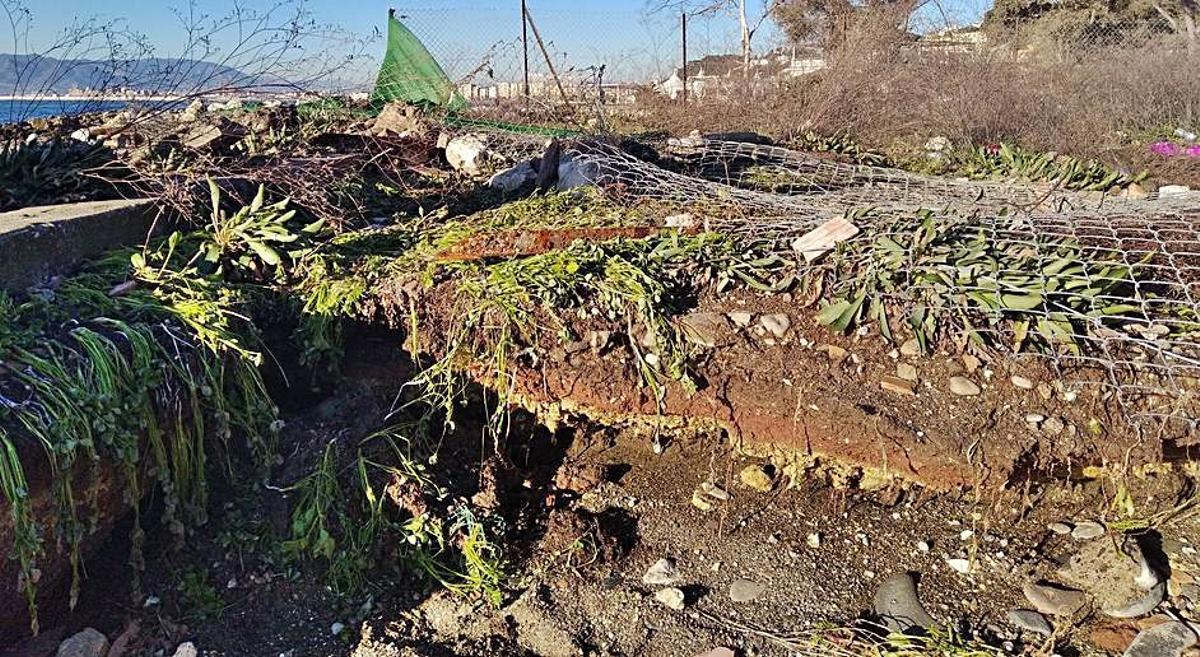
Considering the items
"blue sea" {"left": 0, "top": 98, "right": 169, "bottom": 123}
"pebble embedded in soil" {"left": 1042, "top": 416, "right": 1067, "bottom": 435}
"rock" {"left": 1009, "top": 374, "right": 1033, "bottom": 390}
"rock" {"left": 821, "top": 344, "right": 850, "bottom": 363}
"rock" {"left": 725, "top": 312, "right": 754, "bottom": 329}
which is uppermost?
"blue sea" {"left": 0, "top": 98, "right": 169, "bottom": 123}

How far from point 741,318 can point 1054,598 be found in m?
1.20

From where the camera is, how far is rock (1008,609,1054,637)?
6.74 ft

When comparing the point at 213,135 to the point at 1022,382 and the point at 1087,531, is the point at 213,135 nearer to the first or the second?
the point at 1022,382

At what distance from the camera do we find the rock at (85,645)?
1993 millimetres

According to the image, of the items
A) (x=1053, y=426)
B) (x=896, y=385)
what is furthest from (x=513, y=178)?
(x=1053, y=426)

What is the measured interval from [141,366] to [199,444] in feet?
0.90

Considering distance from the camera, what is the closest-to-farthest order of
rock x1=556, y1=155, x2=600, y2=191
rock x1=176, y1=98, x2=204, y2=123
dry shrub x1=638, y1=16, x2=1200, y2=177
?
rock x1=556, y1=155, x2=600, y2=191 < rock x1=176, y1=98, x2=204, y2=123 < dry shrub x1=638, y1=16, x2=1200, y2=177

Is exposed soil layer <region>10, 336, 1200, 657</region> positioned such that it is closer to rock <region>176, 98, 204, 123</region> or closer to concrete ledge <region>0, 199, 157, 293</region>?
concrete ledge <region>0, 199, 157, 293</region>

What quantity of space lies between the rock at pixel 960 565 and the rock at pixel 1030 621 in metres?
0.17

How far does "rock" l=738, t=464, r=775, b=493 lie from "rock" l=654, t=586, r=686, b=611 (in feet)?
1.50

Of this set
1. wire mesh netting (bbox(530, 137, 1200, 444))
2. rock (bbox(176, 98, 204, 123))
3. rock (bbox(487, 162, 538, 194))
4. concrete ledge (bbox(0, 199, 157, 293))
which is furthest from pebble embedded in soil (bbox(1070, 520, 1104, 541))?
rock (bbox(176, 98, 204, 123))

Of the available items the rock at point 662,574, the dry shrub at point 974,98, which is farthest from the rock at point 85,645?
the dry shrub at point 974,98

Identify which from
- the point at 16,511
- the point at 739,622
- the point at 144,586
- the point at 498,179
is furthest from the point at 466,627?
the point at 498,179

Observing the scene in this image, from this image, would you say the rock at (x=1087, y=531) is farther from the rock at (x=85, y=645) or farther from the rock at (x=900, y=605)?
the rock at (x=85, y=645)
